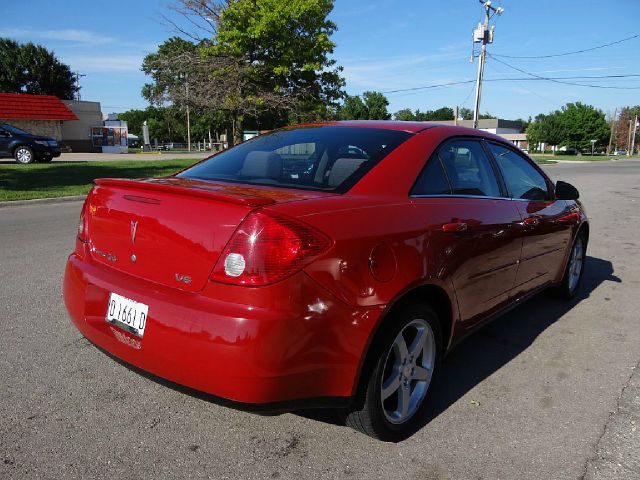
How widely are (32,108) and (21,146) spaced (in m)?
16.4

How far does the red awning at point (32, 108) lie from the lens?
109 feet

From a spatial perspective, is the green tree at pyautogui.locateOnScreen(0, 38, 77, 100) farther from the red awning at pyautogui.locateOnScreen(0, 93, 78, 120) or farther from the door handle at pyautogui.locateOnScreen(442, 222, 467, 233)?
the door handle at pyautogui.locateOnScreen(442, 222, 467, 233)

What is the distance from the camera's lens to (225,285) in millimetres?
2021

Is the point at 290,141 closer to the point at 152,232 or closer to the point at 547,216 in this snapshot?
the point at 152,232

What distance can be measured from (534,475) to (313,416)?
1.09 m

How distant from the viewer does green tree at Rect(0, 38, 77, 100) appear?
54500 millimetres

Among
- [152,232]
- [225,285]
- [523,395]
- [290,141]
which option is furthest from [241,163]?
[523,395]

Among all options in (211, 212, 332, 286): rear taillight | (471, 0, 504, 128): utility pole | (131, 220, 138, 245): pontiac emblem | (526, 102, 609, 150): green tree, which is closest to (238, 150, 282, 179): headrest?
(131, 220, 138, 245): pontiac emblem

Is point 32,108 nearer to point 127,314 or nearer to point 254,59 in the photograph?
point 254,59

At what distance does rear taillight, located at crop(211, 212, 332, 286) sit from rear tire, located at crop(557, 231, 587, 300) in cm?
344

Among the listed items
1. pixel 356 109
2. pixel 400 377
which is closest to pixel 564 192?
pixel 400 377

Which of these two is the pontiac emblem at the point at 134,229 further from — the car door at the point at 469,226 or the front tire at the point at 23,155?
the front tire at the point at 23,155

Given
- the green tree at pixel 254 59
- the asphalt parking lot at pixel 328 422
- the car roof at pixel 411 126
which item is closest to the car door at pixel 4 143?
the green tree at pixel 254 59

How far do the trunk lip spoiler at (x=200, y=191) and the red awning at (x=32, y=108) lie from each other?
3665 centimetres
